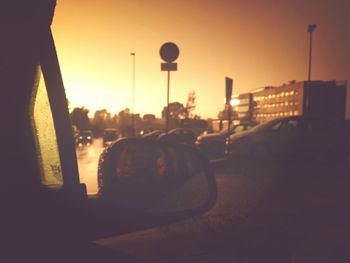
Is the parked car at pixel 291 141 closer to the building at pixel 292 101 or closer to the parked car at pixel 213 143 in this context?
the parked car at pixel 213 143

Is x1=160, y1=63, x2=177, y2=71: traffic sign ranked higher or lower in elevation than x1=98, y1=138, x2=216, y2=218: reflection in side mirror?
higher

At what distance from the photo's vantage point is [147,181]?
1.47 m

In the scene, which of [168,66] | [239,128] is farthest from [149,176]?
[239,128]

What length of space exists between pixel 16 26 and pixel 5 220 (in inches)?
26.2

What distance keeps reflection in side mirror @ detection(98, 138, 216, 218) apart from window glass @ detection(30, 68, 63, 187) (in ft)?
0.64

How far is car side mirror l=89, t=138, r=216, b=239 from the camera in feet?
4.26

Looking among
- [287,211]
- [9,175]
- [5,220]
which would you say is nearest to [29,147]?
[9,175]

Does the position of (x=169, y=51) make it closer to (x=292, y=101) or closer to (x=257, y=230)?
(x=257, y=230)

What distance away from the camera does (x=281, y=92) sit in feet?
360

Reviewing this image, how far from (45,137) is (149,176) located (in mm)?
486

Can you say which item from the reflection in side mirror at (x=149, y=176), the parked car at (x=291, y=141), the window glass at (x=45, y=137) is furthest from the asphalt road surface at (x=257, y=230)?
the parked car at (x=291, y=141)

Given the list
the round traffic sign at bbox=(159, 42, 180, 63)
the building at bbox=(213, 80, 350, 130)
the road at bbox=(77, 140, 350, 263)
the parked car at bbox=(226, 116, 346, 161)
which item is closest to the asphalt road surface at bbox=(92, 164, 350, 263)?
the road at bbox=(77, 140, 350, 263)

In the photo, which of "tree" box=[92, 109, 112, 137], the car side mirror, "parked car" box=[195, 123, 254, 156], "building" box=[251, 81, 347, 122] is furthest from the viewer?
"tree" box=[92, 109, 112, 137]

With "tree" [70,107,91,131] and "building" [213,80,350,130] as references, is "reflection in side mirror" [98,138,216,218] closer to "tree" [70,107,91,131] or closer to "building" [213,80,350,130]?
"building" [213,80,350,130]
